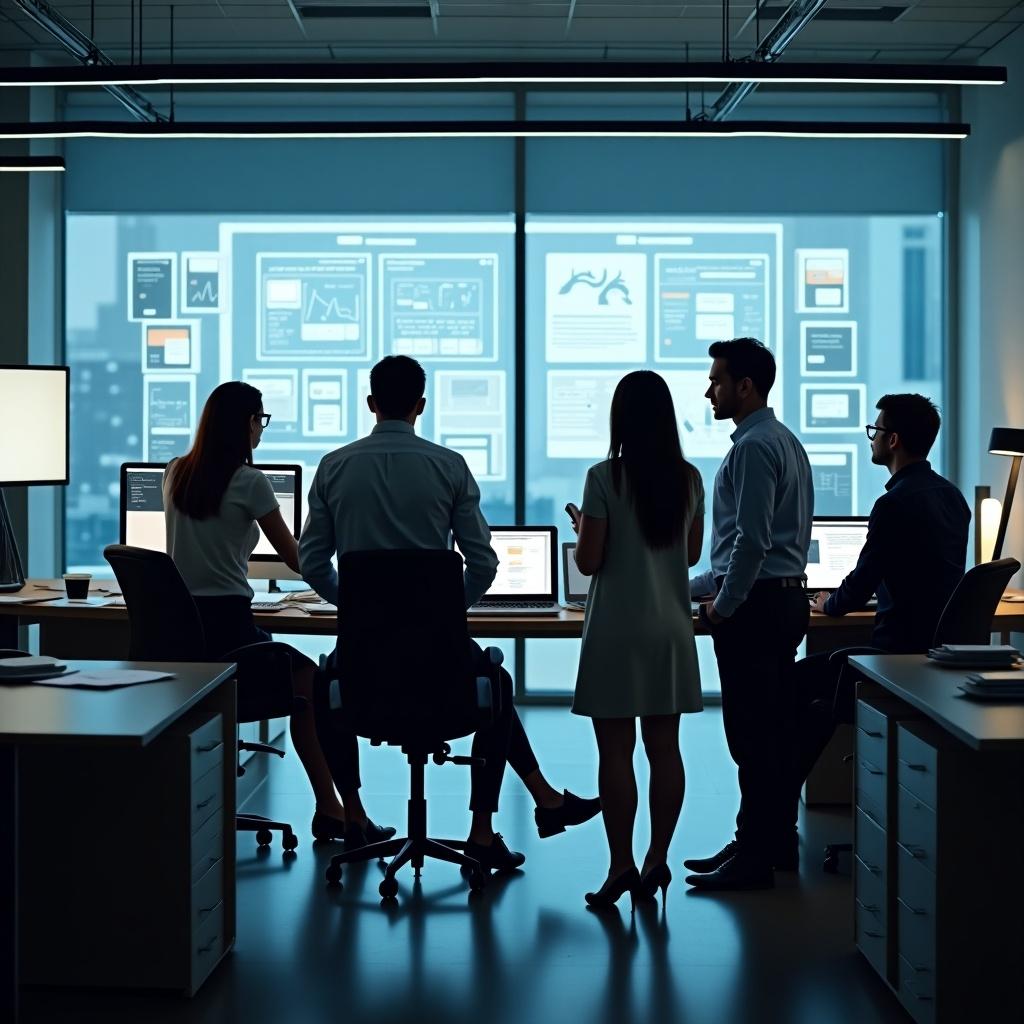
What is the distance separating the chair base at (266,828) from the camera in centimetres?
412

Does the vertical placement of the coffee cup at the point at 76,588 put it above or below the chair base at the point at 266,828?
above

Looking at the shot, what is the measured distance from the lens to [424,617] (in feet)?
11.1

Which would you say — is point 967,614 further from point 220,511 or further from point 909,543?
point 220,511

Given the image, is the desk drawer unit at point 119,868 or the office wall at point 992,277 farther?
the office wall at point 992,277

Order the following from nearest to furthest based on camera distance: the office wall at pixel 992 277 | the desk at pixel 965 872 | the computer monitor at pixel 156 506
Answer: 1. the desk at pixel 965 872
2. the computer monitor at pixel 156 506
3. the office wall at pixel 992 277

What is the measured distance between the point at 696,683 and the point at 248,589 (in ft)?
4.90

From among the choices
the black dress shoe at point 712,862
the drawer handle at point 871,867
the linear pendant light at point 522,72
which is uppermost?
the linear pendant light at point 522,72

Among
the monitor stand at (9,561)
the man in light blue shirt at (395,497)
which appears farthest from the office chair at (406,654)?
the monitor stand at (9,561)

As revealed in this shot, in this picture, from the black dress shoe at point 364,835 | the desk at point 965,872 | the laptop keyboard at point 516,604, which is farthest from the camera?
the laptop keyboard at point 516,604

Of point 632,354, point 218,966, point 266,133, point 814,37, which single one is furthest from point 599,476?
point 814,37

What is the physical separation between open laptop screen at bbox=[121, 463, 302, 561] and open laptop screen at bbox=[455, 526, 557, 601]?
890 millimetres

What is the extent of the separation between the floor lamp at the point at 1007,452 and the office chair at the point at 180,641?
3281 millimetres

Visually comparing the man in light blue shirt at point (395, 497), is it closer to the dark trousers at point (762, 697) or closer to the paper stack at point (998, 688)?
the dark trousers at point (762, 697)

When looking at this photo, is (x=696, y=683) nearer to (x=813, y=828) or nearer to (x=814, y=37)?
(x=813, y=828)
